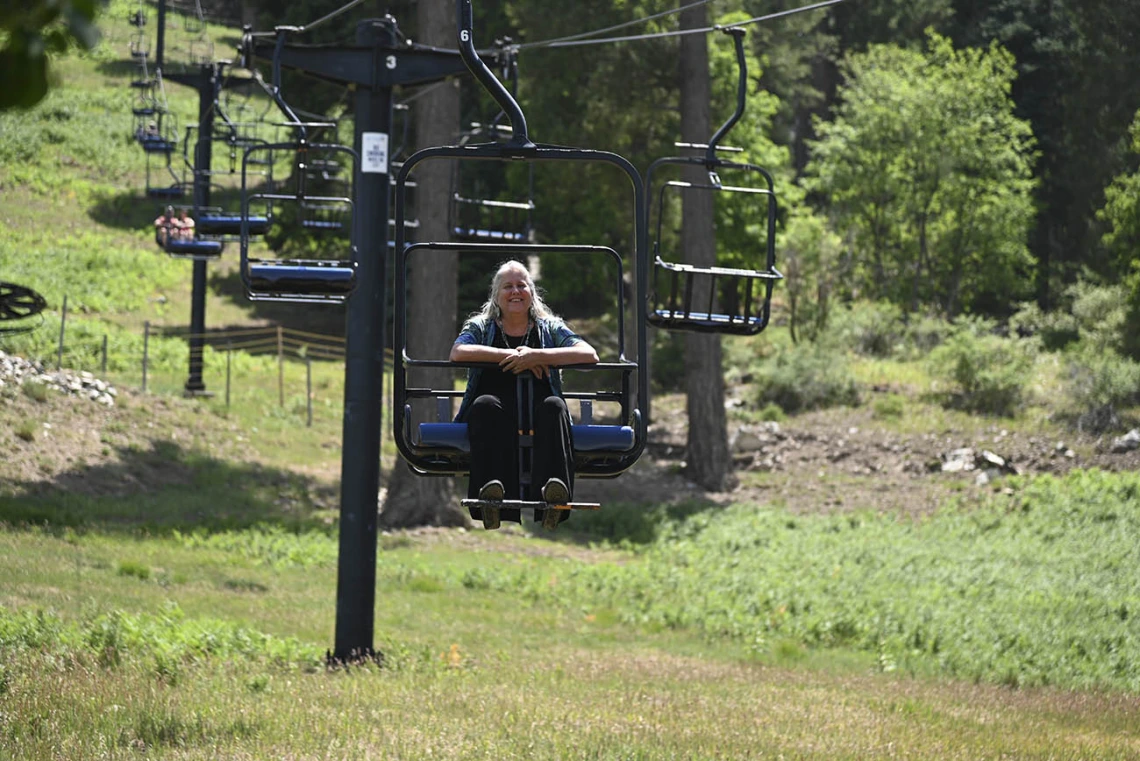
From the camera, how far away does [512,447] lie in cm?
719

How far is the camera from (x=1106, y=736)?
411 inches

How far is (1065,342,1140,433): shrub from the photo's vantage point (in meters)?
27.1

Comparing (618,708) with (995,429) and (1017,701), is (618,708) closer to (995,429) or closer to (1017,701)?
(1017,701)

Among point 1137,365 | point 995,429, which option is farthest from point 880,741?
point 1137,365

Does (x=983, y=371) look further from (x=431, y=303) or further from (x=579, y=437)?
(x=579, y=437)

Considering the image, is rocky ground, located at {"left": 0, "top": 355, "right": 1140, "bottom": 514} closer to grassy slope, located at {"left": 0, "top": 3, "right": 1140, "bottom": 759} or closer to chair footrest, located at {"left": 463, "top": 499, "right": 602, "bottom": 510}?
grassy slope, located at {"left": 0, "top": 3, "right": 1140, "bottom": 759}

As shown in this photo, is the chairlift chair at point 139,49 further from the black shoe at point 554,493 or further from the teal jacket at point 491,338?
the black shoe at point 554,493

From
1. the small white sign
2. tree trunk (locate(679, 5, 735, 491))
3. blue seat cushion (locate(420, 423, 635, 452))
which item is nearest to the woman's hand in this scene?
blue seat cushion (locate(420, 423, 635, 452))

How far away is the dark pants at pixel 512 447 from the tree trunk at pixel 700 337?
60.8ft

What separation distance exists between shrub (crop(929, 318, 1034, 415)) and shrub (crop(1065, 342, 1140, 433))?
1185mm

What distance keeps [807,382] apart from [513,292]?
2477cm

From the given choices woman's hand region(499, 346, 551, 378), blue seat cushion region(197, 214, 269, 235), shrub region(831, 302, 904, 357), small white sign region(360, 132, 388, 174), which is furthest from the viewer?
shrub region(831, 302, 904, 357)


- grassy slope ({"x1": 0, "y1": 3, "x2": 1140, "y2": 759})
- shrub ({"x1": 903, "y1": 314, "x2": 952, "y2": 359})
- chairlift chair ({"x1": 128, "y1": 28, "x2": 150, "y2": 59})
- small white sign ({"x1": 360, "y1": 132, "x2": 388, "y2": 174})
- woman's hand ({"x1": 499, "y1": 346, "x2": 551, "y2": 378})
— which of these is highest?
chairlift chair ({"x1": 128, "y1": 28, "x2": 150, "y2": 59})

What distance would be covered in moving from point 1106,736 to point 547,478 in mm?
5672
